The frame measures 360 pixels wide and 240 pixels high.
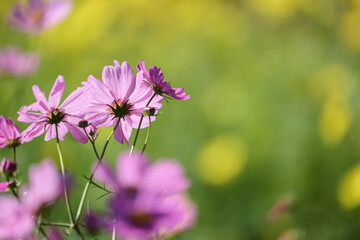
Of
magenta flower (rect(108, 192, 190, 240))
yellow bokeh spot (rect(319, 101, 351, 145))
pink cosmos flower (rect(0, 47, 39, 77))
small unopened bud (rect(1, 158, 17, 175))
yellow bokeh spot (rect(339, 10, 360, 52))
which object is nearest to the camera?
magenta flower (rect(108, 192, 190, 240))

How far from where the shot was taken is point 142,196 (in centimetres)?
29

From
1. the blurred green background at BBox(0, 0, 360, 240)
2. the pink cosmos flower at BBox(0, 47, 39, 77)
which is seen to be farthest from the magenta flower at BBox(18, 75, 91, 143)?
the pink cosmos flower at BBox(0, 47, 39, 77)

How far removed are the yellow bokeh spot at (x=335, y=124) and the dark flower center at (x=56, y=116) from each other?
4.23 ft

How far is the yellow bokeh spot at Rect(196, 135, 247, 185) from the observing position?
1.62 metres

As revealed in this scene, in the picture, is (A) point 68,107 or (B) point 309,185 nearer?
(A) point 68,107

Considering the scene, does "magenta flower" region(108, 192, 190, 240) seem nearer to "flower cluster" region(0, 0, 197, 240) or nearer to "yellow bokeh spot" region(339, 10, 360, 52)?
"flower cluster" region(0, 0, 197, 240)

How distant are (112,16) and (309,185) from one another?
1700 millimetres

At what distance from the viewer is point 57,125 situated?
1.44 ft

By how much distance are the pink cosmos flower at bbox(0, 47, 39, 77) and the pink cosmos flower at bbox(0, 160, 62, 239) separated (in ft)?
3.77

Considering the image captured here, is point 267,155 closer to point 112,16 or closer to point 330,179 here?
point 330,179

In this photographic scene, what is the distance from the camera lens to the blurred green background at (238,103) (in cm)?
148

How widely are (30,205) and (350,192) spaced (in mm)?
1172

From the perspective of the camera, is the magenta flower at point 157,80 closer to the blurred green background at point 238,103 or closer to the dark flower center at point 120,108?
the dark flower center at point 120,108

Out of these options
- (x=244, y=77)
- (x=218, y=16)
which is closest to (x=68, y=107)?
(x=244, y=77)
